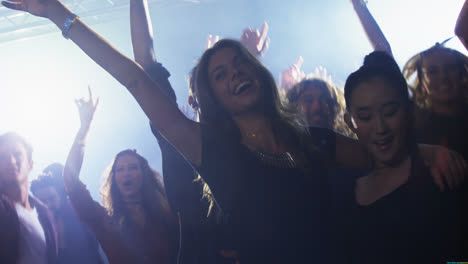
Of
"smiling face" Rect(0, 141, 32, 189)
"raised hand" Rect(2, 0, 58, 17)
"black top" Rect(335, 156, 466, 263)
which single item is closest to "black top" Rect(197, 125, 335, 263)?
"black top" Rect(335, 156, 466, 263)

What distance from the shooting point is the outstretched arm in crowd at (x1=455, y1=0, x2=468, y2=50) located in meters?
0.83

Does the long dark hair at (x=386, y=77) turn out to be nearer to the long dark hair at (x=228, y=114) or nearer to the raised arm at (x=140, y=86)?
the long dark hair at (x=228, y=114)

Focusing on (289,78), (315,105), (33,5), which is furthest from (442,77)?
(33,5)

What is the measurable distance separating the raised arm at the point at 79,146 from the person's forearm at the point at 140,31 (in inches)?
44.9

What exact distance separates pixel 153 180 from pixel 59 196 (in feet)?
3.61

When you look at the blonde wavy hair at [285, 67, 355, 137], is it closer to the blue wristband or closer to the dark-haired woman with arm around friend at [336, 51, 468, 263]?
the dark-haired woman with arm around friend at [336, 51, 468, 263]

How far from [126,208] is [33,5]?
1663mm

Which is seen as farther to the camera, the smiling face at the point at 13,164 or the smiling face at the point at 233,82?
the smiling face at the point at 13,164

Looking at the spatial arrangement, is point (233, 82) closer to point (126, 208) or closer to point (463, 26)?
point (463, 26)

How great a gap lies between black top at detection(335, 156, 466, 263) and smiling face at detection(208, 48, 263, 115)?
54 centimetres

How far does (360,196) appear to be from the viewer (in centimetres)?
86

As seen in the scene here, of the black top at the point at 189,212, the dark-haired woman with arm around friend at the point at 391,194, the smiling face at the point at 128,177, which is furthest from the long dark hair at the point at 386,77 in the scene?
the smiling face at the point at 128,177

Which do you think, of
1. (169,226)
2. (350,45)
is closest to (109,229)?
(169,226)

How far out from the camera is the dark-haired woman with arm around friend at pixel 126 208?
1.99m
